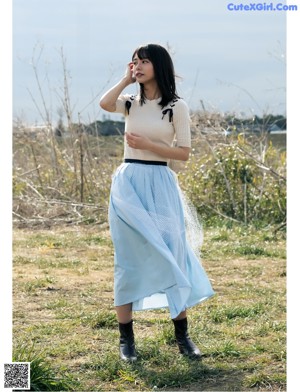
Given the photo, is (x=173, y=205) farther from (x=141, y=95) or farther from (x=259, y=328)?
(x=259, y=328)

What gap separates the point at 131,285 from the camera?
4.16 m

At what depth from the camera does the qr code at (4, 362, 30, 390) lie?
10.6 ft

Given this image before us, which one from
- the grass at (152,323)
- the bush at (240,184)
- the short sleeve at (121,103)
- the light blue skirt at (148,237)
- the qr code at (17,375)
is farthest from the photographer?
the bush at (240,184)

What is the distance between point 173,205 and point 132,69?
717 mm

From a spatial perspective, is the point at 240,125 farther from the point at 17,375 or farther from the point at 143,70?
the point at 17,375

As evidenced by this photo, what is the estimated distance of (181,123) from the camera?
4.15 m

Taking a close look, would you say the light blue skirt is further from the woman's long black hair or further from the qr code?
the qr code

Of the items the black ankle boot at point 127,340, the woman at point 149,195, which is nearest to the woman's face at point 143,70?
the woman at point 149,195

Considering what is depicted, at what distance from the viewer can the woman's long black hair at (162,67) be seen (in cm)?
410

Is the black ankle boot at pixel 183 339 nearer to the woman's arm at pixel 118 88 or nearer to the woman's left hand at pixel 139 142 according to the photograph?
the woman's left hand at pixel 139 142

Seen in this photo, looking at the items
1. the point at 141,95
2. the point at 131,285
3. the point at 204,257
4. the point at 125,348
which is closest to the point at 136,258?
the point at 131,285

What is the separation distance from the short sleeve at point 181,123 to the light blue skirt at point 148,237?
0.58 ft

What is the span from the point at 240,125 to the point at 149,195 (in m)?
5.23
